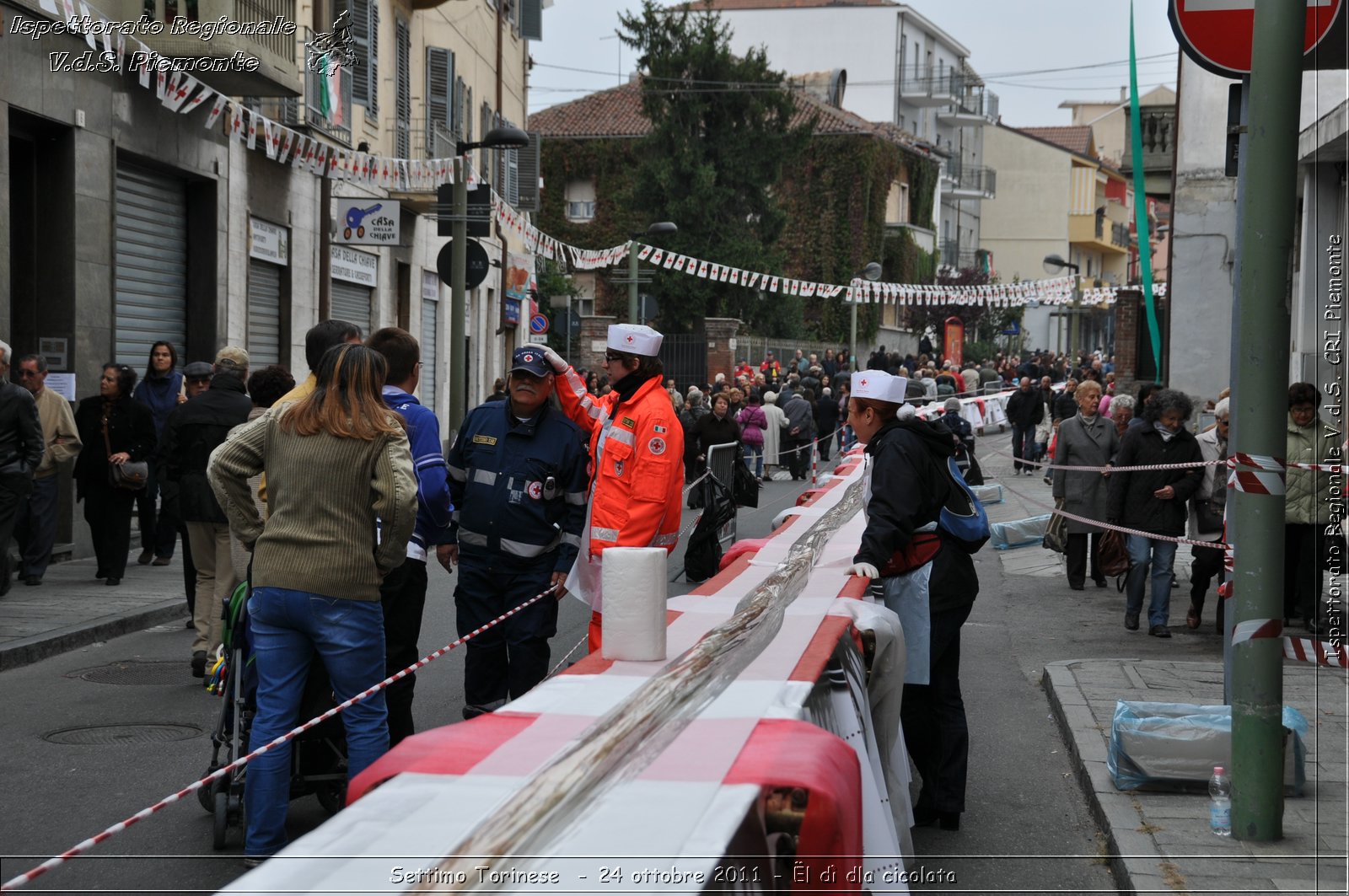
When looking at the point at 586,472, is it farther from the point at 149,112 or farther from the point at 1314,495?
the point at 149,112

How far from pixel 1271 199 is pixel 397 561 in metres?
3.41

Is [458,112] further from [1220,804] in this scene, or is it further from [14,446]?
[1220,804]

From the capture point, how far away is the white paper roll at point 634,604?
485 centimetres

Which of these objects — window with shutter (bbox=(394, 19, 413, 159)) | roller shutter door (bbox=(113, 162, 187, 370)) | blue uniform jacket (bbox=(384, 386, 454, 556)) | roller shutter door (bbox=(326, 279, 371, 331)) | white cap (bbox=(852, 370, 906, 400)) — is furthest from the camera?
window with shutter (bbox=(394, 19, 413, 159))

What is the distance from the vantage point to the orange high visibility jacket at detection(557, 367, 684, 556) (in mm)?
6926

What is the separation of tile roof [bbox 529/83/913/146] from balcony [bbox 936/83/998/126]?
17443 mm

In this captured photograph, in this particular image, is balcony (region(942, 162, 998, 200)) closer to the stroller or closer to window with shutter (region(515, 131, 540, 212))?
window with shutter (region(515, 131, 540, 212))

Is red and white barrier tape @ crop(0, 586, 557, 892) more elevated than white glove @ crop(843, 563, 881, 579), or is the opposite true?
white glove @ crop(843, 563, 881, 579)

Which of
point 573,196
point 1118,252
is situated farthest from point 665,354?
point 1118,252

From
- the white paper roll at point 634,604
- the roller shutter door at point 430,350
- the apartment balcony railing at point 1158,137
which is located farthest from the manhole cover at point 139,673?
the roller shutter door at point 430,350

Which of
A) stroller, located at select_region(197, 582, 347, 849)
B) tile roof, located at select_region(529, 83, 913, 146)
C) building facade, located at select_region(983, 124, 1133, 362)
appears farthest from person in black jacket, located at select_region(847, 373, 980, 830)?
building facade, located at select_region(983, 124, 1133, 362)

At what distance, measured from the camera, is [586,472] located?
23.1 ft

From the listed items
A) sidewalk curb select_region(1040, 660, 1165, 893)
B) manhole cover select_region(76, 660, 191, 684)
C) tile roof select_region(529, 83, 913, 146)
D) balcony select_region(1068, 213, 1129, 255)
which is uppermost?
tile roof select_region(529, 83, 913, 146)

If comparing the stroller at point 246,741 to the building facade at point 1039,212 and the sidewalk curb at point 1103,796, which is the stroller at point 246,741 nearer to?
the sidewalk curb at point 1103,796
